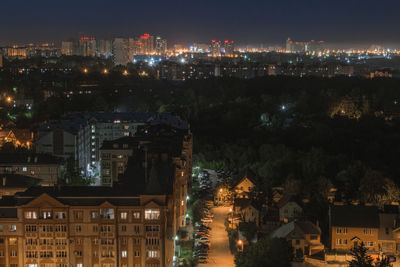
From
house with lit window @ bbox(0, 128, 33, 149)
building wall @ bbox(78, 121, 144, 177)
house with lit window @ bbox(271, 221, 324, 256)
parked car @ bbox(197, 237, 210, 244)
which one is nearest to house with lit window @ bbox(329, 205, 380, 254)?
house with lit window @ bbox(271, 221, 324, 256)

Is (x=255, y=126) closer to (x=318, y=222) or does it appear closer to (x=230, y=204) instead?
(x=230, y=204)

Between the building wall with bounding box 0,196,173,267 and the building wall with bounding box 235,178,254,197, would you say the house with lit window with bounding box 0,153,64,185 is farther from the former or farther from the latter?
the building wall with bounding box 0,196,173,267

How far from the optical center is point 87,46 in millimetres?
48375

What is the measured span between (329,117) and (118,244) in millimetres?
15189

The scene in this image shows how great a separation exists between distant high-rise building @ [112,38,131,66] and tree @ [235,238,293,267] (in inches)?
1557

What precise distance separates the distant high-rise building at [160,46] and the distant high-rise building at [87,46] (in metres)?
12.7

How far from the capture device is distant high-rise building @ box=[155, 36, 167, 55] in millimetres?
61744

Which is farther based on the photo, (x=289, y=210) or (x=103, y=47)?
(x=103, y=47)

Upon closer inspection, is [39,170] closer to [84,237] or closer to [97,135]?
[97,135]

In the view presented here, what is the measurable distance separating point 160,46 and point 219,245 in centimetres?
5412

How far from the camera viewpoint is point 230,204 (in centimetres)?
1247

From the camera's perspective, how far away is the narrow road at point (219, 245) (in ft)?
29.5

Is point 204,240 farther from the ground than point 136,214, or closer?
closer

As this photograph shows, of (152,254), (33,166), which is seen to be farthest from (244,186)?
(152,254)
